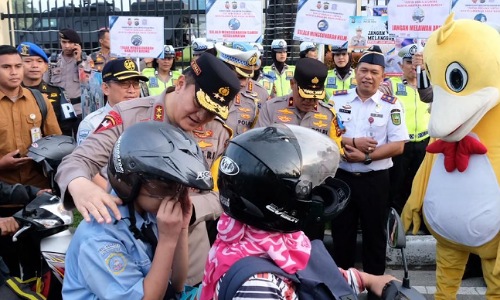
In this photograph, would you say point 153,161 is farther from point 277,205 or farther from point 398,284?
point 398,284

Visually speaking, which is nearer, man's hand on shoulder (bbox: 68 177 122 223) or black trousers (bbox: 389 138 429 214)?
man's hand on shoulder (bbox: 68 177 122 223)

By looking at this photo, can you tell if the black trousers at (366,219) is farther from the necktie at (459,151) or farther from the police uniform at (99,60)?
the police uniform at (99,60)

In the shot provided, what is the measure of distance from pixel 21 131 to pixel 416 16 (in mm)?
4420

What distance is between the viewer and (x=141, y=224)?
181 centimetres

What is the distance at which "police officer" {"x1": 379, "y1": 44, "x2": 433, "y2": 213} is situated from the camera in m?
5.68

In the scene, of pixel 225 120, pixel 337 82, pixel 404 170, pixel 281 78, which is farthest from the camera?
pixel 281 78

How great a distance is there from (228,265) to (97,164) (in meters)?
1.08

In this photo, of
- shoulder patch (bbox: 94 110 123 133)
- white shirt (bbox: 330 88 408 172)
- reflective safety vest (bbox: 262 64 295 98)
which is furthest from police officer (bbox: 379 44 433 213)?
shoulder patch (bbox: 94 110 123 133)

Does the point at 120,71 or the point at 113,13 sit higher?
the point at 113,13

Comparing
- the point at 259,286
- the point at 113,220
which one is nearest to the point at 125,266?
the point at 113,220

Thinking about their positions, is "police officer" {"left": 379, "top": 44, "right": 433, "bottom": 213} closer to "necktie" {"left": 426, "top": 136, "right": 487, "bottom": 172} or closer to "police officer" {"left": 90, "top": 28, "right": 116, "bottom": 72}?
"necktie" {"left": 426, "top": 136, "right": 487, "bottom": 172}

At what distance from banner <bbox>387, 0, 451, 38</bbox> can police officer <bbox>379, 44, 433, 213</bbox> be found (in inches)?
8.9

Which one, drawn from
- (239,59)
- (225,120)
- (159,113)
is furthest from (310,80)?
(159,113)

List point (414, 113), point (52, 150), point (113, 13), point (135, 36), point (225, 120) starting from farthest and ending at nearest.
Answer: point (113, 13) < point (135, 36) < point (414, 113) < point (225, 120) < point (52, 150)
